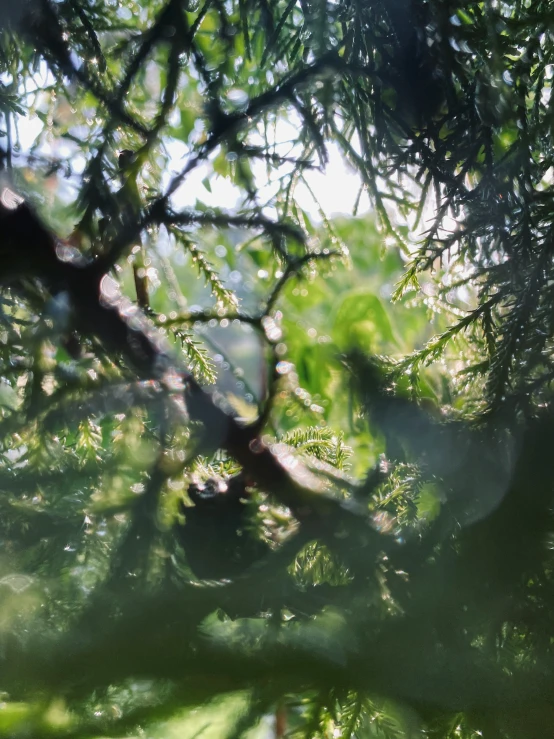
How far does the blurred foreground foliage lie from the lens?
0.40m

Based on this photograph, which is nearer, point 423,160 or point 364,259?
point 423,160

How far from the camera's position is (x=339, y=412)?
1.69 feet

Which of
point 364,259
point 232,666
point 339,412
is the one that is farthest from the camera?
point 364,259

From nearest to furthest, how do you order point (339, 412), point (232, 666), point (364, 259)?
point (232, 666) < point (339, 412) < point (364, 259)

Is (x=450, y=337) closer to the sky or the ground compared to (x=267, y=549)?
closer to the sky

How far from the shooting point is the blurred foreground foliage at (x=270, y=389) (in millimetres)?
400

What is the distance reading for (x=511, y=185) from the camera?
1.47 feet

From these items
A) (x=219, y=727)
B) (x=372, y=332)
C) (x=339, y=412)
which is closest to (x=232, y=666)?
(x=219, y=727)

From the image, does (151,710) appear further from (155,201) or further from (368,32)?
(368,32)

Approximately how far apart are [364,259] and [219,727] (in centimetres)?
45

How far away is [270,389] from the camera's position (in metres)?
0.48

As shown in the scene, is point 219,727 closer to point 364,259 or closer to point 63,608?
point 63,608

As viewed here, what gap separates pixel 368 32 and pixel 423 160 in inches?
4.5

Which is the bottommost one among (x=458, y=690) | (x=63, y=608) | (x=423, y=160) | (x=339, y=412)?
(x=458, y=690)
